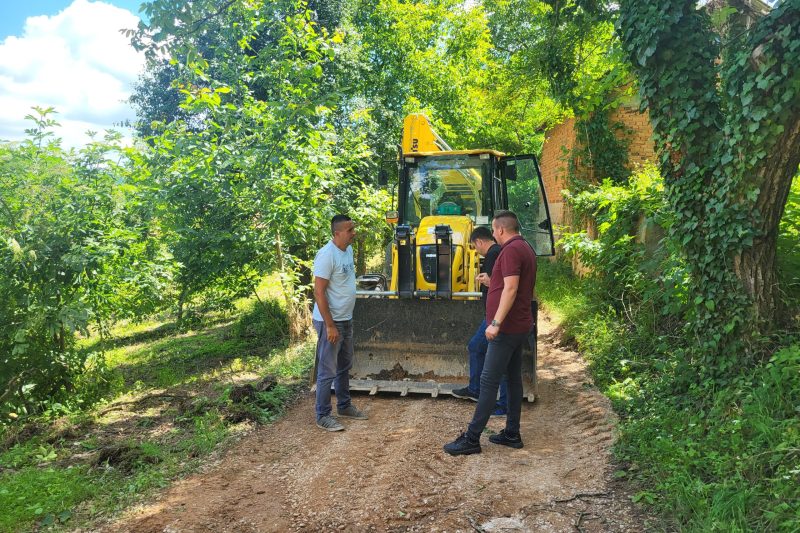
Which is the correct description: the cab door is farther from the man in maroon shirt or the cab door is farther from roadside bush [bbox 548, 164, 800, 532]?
the man in maroon shirt

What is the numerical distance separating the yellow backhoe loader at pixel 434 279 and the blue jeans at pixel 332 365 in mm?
588

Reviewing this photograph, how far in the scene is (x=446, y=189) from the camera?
8531 millimetres

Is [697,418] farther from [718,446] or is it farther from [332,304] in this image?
[332,304]

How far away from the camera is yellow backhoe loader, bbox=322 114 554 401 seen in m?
6.78

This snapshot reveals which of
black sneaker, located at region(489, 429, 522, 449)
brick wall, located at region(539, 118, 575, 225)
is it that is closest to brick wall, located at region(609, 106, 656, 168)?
brick wall, located at region(539, 118, 575, 225)

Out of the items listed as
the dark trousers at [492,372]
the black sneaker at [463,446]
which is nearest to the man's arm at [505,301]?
the dark trousers at [492,372]

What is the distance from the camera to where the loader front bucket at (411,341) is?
6.75m

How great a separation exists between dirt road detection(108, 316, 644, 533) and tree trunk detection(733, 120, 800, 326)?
65.8 inches

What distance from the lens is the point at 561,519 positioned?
370 cm

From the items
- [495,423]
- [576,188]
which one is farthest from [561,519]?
[576,188]

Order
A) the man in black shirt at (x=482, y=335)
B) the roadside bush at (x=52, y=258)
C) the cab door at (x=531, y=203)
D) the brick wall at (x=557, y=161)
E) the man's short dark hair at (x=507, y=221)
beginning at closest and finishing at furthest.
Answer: the man's short dark hair at (x=507, y=221) → the man in black shirt at (x=482, y=335) → the roadside bush at (x=52, y=258) → the cab door at (x=531, y=203) → the brick wall at (x=557, y=161)

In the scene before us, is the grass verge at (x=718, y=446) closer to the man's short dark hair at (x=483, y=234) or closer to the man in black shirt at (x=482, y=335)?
the man in black shirt at (x=482, y=335)

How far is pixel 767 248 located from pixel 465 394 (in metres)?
3.15

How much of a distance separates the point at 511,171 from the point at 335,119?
788 centimetres
